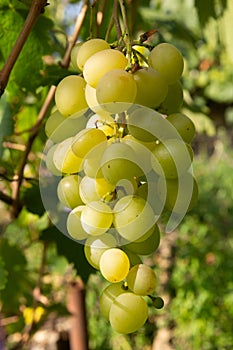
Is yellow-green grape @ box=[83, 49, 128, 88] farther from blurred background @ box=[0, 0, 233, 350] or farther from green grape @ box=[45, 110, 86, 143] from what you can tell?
blurred background @ box=[0, 0, 233, 350]

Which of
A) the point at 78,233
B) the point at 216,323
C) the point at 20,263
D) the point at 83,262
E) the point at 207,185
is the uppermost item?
the point at 78,233

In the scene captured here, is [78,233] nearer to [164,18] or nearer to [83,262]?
[83,262]

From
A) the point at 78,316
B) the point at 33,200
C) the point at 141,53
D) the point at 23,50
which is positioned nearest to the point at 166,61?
the point at 141,53

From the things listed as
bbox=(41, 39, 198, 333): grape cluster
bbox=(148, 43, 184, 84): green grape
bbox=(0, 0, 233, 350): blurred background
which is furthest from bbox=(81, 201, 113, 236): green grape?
bbox=(0, 0, 233, 350): blurred background

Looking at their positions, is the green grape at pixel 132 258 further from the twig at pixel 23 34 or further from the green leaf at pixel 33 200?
the green leaf at pixel 33 200

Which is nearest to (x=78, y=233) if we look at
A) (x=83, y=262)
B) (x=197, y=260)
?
(x=83, y=262)

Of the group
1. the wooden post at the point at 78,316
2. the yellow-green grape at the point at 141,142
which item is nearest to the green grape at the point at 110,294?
the yellow-green grape at the point at 141,142

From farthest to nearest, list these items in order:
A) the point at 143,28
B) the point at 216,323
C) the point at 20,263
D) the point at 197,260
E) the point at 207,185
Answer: the point at 207,185 < the point at 197,260 < the point at 216,323 < the point at 20,263 < the point at 143,28
